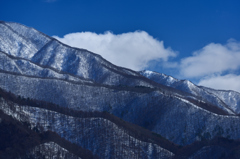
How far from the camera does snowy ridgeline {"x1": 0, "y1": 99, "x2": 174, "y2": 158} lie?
108125mm

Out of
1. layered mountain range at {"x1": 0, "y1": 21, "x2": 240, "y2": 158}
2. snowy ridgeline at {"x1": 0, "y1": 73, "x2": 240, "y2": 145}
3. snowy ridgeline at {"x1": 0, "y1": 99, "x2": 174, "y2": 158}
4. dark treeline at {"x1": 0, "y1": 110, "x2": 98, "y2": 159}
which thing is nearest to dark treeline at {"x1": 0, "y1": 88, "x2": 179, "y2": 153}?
layered mountain range at {"x1": 0, "y1": 21, "x2": 240, "y2": 158}

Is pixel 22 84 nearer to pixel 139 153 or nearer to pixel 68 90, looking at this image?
Answer: pixel 68 90

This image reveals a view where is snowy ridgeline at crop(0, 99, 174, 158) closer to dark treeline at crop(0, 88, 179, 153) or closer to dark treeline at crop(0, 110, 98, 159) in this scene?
dark treeline at crop(0, 88, 179, 153)

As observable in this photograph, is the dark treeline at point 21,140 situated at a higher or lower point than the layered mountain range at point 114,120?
lower

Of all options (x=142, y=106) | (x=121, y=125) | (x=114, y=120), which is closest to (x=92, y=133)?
(x=121, y=125)

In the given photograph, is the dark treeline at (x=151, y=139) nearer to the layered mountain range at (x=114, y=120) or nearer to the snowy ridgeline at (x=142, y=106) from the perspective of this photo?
the layered mountain range at (x=114, y=120)

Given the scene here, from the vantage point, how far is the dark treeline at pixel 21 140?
302 feet

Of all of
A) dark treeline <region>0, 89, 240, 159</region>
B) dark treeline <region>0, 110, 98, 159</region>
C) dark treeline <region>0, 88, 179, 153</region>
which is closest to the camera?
dark treeline <region>0, 110, 98, 159</region>

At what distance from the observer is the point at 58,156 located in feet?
315

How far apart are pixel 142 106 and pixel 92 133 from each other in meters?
Result: 46.9

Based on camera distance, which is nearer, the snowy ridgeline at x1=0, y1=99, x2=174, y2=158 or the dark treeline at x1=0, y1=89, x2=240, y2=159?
the dark treeline at x1=0, y1=89, x2=240, y2=159

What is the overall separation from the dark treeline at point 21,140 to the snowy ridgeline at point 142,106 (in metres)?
42.9

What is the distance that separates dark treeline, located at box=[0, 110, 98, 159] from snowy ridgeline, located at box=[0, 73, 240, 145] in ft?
141

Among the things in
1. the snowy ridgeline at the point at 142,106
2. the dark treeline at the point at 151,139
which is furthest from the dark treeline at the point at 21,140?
the snowy ridgeline at the point at 142,106
